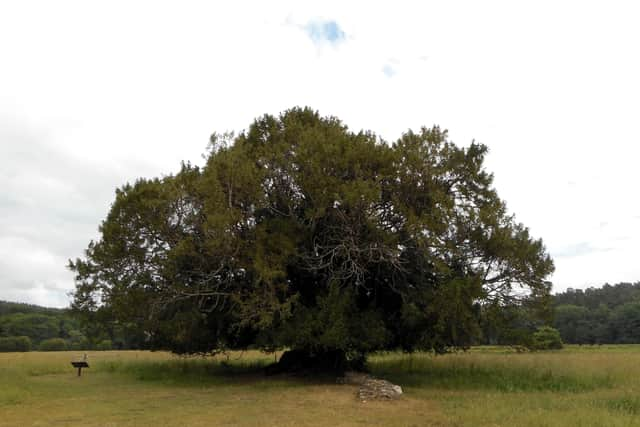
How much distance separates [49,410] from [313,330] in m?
9.05

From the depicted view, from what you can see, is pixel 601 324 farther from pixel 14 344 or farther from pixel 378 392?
pixel 14 344

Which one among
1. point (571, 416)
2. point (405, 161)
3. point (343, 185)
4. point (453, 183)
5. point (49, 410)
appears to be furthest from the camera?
point (453, 183)

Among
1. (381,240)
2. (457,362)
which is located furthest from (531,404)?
(457,362)

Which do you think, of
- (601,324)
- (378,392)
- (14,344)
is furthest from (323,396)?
(601,324)

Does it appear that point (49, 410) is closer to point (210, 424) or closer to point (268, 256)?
point (210, 424)

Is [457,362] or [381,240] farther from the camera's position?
[457,362]

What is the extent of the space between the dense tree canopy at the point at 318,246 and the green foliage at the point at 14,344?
61.4m

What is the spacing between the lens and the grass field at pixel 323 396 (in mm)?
12453

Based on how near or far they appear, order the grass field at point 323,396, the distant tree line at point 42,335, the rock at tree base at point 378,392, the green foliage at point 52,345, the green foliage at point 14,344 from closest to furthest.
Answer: the grass field at point 323,396, the rock at tree base at point 378,392, the green foliage at point 14,344, the distant tree line at point 42,335, the green foliage at point 52,345

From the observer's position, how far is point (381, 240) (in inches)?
775

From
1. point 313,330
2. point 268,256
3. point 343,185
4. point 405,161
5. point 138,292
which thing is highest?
point 405,161

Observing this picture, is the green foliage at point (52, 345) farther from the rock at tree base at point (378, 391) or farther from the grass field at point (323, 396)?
the rock at tree base at point (378, 391)

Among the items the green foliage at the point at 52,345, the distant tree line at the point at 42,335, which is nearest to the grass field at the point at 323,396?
the distant tree line at the point at 42,335

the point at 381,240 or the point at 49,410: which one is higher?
the point at 381,240
